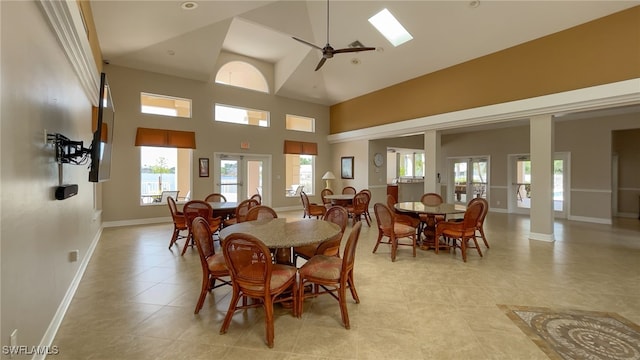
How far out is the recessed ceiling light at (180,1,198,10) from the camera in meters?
4.91

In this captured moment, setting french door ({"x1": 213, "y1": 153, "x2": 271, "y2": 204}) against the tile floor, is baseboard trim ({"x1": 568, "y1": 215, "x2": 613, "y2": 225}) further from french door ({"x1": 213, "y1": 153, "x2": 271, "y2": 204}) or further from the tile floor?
french door ({"x1": 213, "y1": 153, "x2": 271, "y2": 204})

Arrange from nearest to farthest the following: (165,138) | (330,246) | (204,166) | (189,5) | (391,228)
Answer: (330,246)
(391,228)
(189,5)
(165,138)
(204,166)

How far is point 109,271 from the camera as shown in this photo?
12.3 feet

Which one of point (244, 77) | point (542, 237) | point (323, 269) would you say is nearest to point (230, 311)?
point (323, 269)

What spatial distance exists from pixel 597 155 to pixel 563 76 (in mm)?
4262

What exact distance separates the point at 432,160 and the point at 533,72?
9.15 feet

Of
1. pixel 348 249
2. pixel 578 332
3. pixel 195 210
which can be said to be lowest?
pixel 578 332

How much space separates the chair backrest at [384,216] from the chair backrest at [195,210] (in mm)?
2771

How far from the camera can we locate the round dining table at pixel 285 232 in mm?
2420

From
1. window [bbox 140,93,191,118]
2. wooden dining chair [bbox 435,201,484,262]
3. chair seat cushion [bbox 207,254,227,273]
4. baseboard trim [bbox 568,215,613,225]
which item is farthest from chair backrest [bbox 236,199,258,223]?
baseboard trim [bbox 568,215,613,225]

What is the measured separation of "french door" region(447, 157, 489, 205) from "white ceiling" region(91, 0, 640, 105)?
179 inches

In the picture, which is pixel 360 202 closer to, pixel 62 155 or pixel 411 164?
pixel 62 155

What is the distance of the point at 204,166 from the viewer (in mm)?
7992

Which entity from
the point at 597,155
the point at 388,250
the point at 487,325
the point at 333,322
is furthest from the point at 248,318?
the point at 597,155
